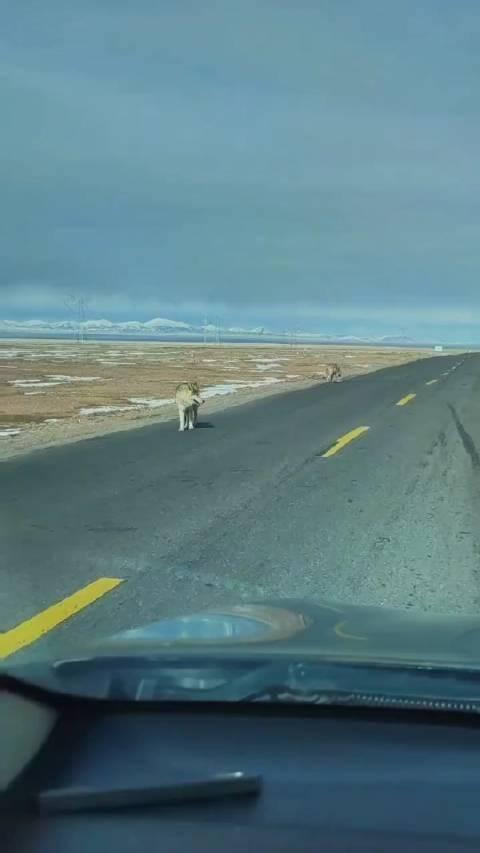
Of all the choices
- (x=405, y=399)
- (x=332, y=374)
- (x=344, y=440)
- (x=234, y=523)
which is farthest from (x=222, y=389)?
(x=234, y=523)

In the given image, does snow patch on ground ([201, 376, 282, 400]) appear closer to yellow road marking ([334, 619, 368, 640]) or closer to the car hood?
the car hood

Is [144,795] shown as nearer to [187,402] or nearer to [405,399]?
[187,402]

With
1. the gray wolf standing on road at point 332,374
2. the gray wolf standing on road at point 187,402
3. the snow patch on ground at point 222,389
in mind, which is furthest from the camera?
the gray wolf standing on road at point 332,374

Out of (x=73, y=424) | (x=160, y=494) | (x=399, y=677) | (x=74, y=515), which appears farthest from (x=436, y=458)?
(x=399, y=677)

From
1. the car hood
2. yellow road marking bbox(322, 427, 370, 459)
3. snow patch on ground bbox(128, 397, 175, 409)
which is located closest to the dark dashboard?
the car hood

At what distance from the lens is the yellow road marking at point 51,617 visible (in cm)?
549

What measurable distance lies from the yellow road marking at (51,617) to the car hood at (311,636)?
1.98m

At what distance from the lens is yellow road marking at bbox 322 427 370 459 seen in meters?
14.8

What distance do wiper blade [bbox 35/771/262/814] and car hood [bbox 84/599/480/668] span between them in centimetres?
59

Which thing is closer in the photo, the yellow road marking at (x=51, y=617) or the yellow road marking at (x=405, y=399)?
the yellow road marking at (x=51, y=617)

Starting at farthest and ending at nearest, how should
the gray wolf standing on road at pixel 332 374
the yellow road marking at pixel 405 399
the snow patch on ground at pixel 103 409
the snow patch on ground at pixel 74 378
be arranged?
the snow patch on ground at pixel 74 378
the gray wolf standing on road at pixel 332 374
the yellow road marking at pixel 405 399
the snow patch on ground at pixel 103 409

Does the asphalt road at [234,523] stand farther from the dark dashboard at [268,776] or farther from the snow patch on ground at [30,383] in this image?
the snow patch on ground at [30,383]

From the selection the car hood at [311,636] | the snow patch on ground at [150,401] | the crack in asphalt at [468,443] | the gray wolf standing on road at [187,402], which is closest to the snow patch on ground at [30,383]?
the snow patch on ground at [150,401]

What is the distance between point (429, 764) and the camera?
2443 mm
